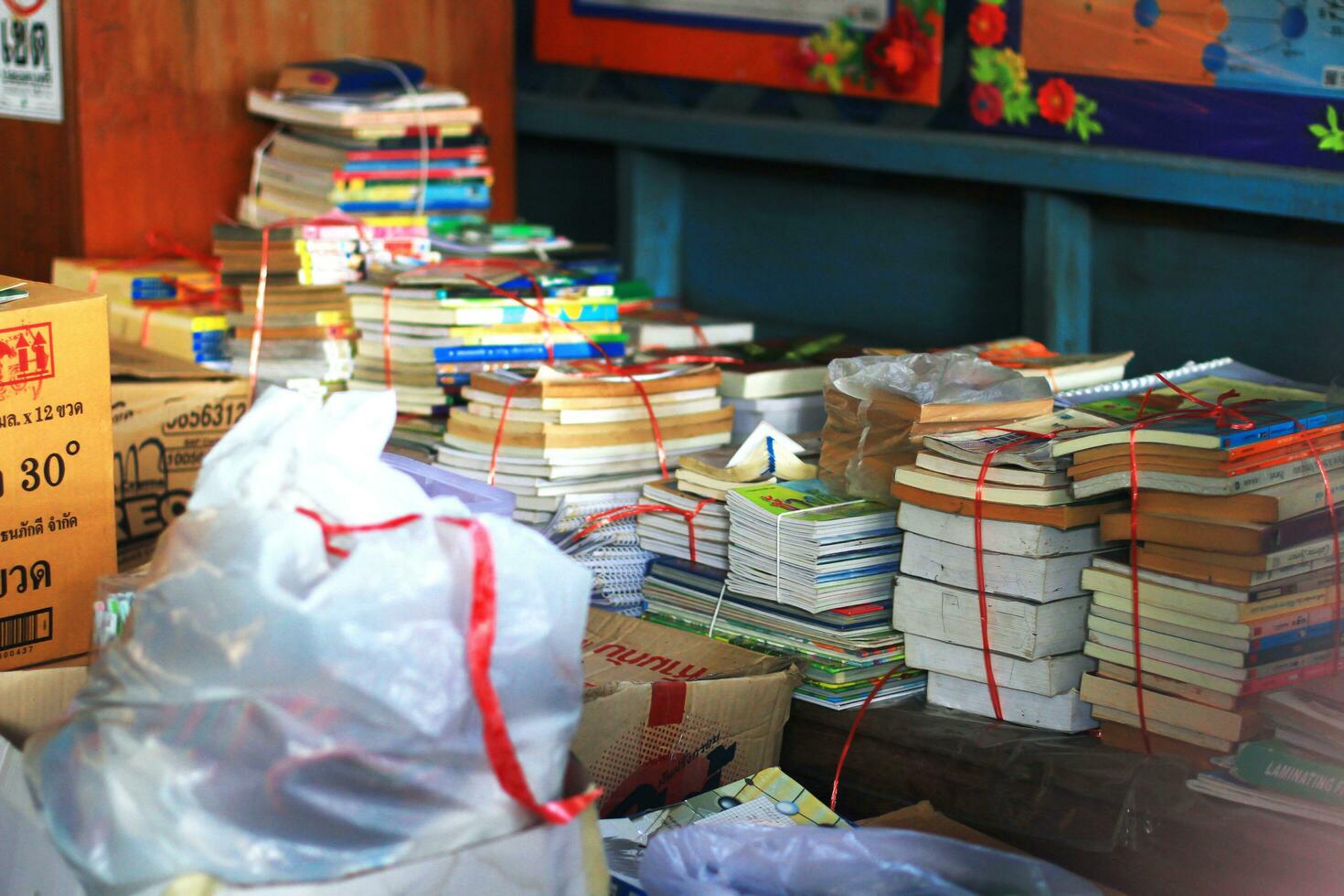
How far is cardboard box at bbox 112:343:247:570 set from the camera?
10.0 ft

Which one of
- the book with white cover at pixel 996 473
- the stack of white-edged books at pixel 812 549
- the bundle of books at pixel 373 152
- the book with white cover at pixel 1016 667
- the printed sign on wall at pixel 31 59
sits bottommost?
the book with white cover at pixel 1016 667

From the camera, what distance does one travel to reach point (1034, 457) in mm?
2289

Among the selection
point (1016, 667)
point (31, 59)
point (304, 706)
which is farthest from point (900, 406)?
point (31, 59)

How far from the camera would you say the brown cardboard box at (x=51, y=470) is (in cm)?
229

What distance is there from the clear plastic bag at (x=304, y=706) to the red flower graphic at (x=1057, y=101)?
191cm

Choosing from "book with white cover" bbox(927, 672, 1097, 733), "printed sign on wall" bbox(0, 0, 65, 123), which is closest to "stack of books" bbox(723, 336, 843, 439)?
"book with white cover" bbox(927, 672, 1097, 733)

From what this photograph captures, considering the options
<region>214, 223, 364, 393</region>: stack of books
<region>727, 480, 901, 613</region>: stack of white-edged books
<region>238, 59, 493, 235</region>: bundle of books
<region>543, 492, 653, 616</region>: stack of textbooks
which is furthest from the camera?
<region>238, 59, 493, 235</region>: bundle of books

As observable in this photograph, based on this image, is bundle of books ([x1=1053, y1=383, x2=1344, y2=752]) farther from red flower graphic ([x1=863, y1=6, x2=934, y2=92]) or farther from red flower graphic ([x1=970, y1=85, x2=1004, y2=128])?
red flower graphic ([x1=863, y1=6, x2=934, y2=92])

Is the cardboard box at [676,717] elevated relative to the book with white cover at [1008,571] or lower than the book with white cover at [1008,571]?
lower

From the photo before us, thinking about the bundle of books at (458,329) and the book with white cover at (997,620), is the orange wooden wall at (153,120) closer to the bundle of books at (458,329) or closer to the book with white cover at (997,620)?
the bundle of books at (458,329)

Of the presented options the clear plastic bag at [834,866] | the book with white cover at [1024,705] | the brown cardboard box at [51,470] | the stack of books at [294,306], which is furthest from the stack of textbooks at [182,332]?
the clear plastic bag at [834,866]

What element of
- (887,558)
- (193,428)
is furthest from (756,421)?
(193,428)

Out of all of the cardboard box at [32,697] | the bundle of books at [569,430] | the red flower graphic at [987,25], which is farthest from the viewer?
the red flower graphic at [987,25]

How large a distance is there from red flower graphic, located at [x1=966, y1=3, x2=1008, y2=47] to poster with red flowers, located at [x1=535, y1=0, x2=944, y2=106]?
0.30 ft
